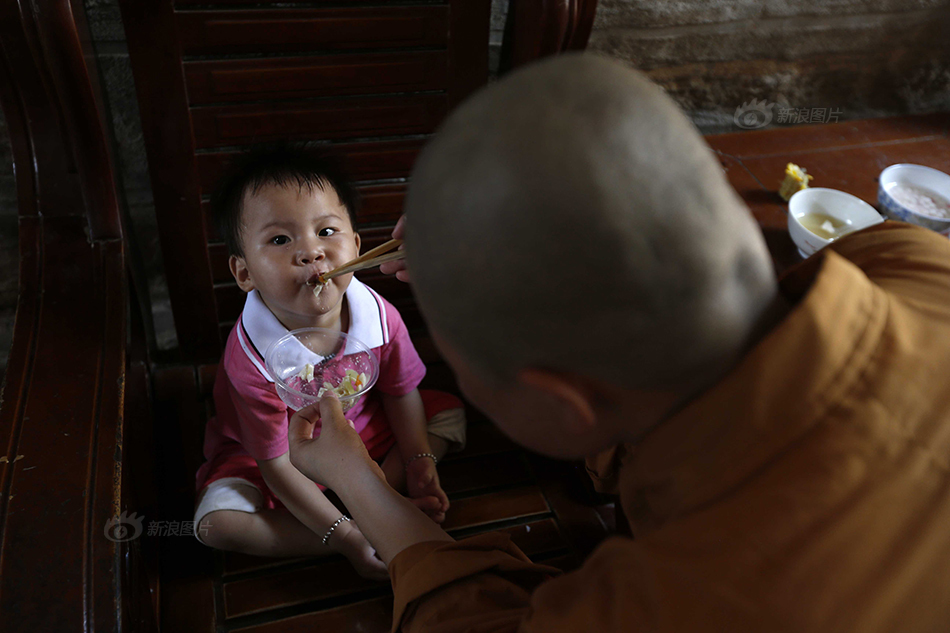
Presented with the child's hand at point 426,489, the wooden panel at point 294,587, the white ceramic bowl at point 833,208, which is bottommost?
the wooden panel at point 294,587

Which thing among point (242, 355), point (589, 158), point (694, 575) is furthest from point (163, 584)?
point (589, 158)

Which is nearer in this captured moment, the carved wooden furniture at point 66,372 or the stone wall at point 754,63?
the carved wooden furniture at point 66,372

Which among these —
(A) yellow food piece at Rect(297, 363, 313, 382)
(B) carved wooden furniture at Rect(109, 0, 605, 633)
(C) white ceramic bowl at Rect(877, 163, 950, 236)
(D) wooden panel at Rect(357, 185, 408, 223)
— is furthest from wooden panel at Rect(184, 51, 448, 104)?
(C) white ceramic bowl at Rect(877, 163, 950, 236)

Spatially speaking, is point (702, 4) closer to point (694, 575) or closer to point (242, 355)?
point (242, 355)

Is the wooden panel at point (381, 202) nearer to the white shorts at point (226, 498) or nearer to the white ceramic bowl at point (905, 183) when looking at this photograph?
the white shorts at point (226, 498)

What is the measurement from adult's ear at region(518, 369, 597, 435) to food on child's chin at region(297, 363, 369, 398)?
0.74 metres

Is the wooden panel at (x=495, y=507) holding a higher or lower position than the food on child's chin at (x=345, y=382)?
lower

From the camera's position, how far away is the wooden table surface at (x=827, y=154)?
151cm

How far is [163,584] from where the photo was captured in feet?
4.04

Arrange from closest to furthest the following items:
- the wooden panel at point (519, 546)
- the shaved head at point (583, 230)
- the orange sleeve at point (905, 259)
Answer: the shaved head at point (583, 230), the orange sleeve at point (905, 259), the wooden panel at point (519, 546)

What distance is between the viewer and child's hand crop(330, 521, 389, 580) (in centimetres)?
124

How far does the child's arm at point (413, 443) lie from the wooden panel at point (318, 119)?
1.86 ft

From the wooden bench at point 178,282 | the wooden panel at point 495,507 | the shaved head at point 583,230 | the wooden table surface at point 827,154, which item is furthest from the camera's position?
the wooden table surface at point 827,154

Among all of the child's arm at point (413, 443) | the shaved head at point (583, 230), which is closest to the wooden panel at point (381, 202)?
the child's arm at point (413, 443)
